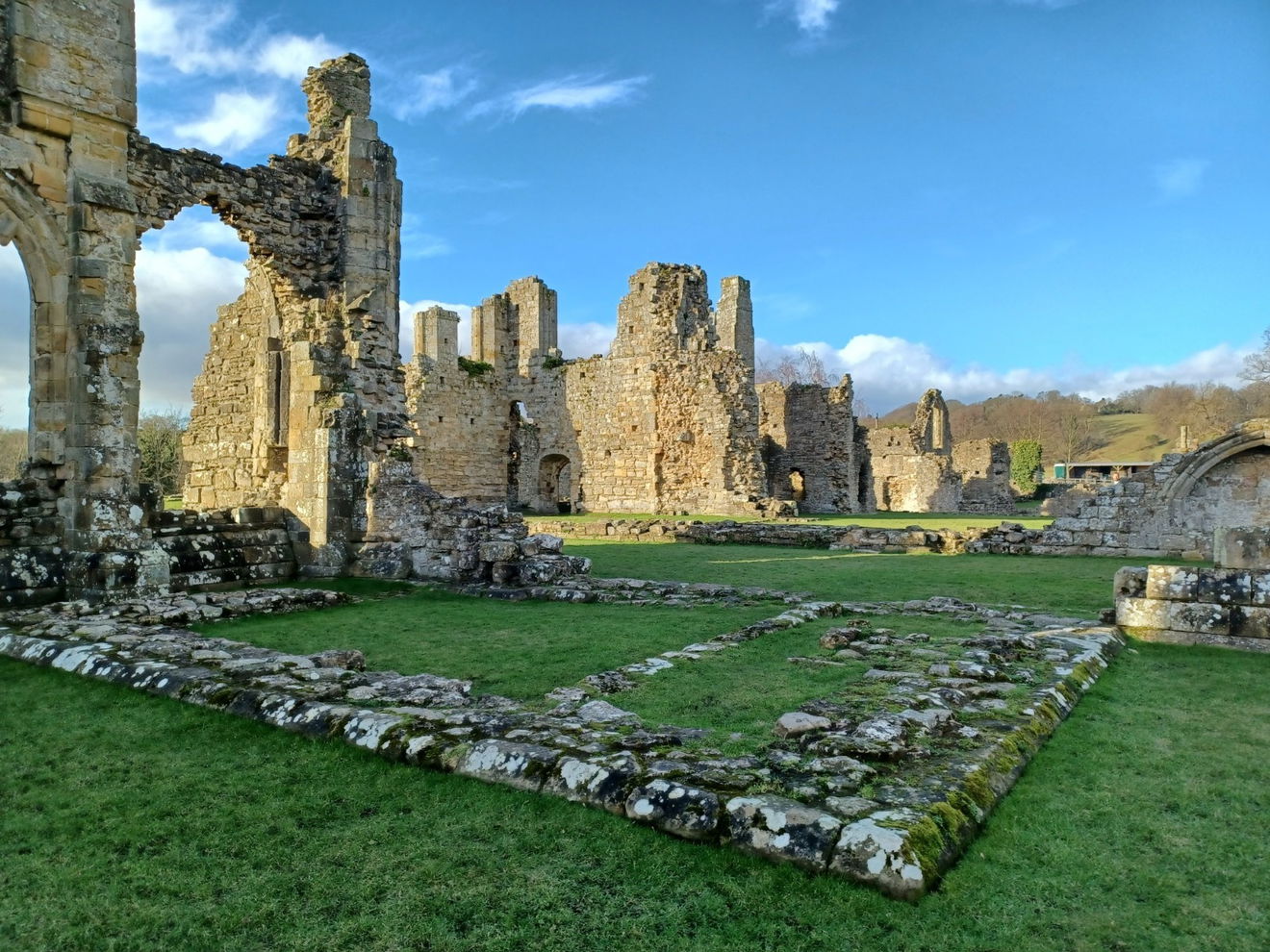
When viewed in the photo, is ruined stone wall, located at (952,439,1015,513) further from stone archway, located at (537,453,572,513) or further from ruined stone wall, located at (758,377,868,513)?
stone archway, located at (537,453,572,513)

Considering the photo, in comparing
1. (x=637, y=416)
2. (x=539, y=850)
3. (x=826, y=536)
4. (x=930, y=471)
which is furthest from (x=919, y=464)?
(x=539, y=850)

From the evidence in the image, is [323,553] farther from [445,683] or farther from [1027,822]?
[1027,822]

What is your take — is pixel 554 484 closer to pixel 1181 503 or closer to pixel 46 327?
pixel 1181 503

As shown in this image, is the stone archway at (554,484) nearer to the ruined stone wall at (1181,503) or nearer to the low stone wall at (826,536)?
the low stone wall at (826,536)

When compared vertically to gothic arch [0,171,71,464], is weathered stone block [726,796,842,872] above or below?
below

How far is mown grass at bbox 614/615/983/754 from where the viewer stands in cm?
385

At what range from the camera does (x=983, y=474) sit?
120 ft

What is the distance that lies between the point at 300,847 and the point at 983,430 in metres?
72.9

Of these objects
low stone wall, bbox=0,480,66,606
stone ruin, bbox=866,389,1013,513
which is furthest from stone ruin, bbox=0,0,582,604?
stone ruin, bbox=866,389,1013,513

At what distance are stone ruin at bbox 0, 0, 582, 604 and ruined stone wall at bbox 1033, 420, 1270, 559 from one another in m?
10.5

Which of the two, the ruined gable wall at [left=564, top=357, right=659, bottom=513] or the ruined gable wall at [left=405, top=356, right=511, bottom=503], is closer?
the ruined gable wall at [left=564, top=357, right=659, bottom=513]

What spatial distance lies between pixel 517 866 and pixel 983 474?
3740cm

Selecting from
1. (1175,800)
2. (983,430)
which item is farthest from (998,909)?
(983,430)

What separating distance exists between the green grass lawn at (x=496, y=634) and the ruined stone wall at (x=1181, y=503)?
31.4ft
